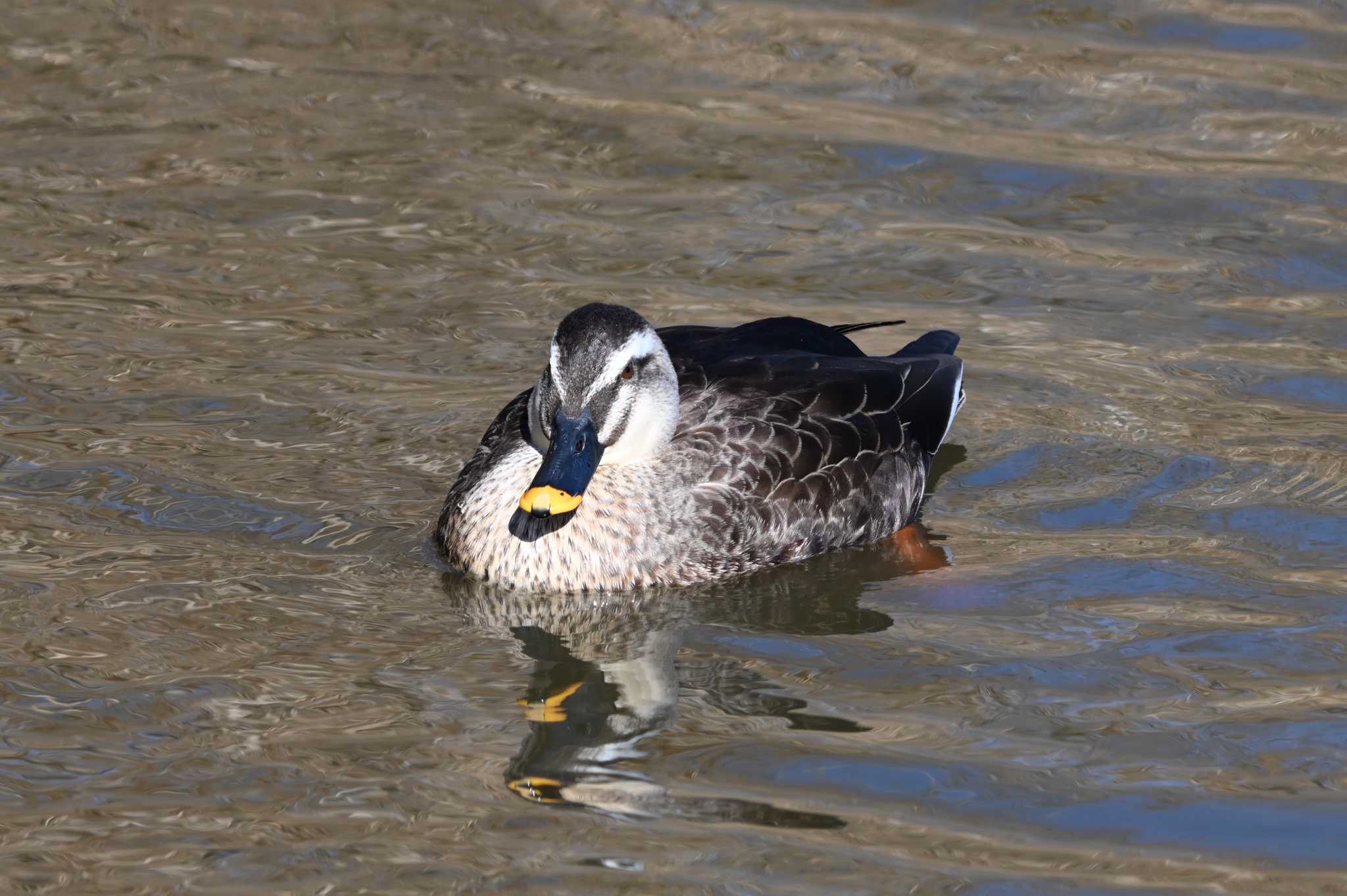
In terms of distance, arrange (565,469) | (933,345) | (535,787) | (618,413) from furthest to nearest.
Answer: (933,345) < (618,413) < (565,469) < (535,787)

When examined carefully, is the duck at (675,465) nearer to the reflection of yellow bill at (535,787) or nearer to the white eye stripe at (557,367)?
the white eye stripe at (557,367)

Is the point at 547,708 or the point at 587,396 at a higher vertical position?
the point at 587,396

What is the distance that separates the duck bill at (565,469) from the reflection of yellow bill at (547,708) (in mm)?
761

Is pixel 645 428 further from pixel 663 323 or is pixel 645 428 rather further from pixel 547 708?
pixel 663 323

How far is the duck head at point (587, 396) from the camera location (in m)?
8.15

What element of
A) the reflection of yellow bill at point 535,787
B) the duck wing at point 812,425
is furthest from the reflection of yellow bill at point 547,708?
the duck wing at point 812,425

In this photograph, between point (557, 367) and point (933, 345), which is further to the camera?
point (933, 345)

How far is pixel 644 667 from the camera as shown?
8125 millimetres

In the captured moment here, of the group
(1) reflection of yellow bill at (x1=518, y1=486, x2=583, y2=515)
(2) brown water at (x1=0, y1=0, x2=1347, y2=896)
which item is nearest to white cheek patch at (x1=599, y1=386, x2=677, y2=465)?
(1) reflection of yellow bill at (x1=518, y1=486, x2=583, y2=515)

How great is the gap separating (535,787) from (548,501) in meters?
1.41

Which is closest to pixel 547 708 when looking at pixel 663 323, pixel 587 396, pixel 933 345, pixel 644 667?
pixel 644 667

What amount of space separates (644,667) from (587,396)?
1180 mm

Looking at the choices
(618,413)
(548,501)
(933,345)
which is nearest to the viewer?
(548,501)

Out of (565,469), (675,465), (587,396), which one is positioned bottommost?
(675,465)
